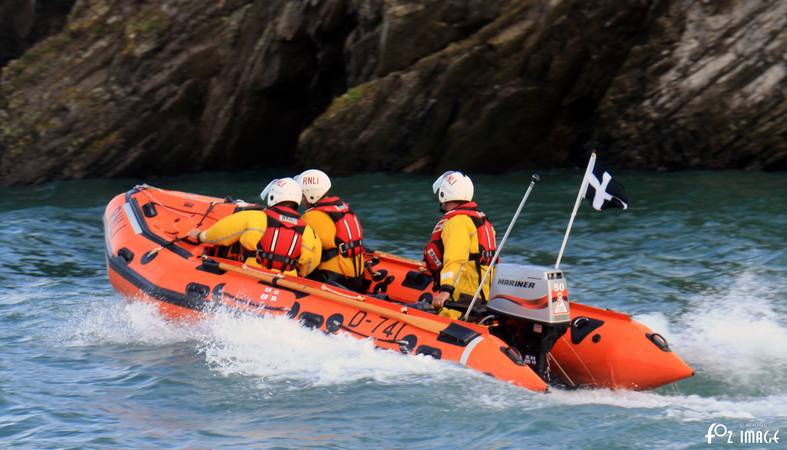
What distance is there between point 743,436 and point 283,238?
4009 millimetres

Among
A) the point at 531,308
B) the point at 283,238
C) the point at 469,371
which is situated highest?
the point at 283,238

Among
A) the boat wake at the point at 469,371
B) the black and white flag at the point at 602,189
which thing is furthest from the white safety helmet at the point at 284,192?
the black and white flag at the point at 602,189

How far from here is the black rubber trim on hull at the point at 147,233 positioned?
9420mm

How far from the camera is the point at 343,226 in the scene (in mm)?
8758

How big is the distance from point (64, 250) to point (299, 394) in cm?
614

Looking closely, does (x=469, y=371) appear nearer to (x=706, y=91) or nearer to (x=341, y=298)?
(x=341, y=298)

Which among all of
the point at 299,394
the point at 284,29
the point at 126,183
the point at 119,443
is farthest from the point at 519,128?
the point at 119,443

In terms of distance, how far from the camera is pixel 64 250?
1236cm

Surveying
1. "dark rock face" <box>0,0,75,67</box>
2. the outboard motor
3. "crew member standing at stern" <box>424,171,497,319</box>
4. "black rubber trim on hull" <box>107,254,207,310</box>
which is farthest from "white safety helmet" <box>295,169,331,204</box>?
"dark rock face" <box>0,0,75,67</box>

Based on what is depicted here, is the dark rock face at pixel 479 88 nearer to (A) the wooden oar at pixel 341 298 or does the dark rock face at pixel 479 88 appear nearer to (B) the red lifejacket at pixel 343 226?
(B) the red lifejacket at pixel 343 226

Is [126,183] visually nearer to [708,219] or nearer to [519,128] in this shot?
[519,128]

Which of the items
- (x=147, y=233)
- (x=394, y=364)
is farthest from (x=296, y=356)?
(x=147, y=233)

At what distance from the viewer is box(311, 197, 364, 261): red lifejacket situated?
8.76 m

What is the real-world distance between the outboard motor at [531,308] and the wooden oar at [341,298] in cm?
49
